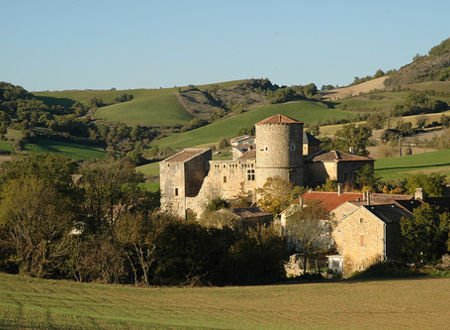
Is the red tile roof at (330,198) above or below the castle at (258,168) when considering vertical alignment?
below

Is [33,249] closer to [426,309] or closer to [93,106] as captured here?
[426,309]

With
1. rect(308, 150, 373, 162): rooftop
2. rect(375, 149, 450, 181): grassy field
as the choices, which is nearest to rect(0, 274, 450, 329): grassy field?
rect(308, 150, 373, 162): rooftop

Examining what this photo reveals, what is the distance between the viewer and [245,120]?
113 m

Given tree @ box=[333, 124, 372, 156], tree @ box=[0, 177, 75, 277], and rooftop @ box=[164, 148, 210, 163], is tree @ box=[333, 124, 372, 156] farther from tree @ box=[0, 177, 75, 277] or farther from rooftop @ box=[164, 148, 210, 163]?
tree @ box=[0, 177, 75, 277]

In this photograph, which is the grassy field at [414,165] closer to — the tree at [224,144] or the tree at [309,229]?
the tree at [224,144]

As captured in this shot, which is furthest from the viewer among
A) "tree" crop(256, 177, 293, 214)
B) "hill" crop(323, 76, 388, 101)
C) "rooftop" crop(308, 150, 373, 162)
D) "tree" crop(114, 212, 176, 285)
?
"hill" crop(323, 76, 388, 101)

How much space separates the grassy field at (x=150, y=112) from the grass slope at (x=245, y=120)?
14.8 meters

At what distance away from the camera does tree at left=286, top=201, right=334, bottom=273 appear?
40688mm

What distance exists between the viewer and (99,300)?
28.5 m

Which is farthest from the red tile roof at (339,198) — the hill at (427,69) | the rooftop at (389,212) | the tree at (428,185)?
the hill at (427,69)

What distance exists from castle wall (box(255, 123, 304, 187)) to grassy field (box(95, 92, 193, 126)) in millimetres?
81847

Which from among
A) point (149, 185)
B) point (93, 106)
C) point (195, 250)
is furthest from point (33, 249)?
point (93, 106)

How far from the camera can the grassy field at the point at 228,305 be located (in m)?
24.2

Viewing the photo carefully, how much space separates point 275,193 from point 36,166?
16529mm
